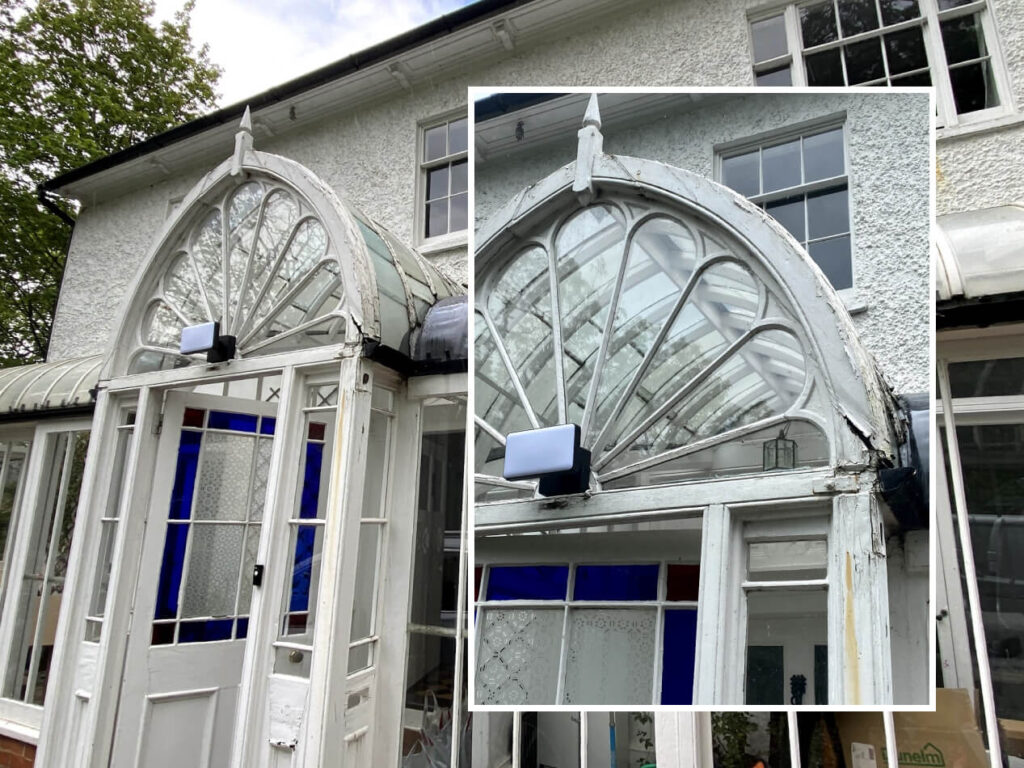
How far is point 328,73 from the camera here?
16.2 feet

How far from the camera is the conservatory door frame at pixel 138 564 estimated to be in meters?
2.48

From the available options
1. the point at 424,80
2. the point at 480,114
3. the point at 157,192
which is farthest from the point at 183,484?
the point at 157,192

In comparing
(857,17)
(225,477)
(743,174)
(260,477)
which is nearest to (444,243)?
(260,477)

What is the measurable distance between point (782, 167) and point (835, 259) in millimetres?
205

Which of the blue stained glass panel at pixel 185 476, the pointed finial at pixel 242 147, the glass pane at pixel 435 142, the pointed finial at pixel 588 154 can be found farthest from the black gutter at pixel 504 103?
the glass pane at pixel 435 142

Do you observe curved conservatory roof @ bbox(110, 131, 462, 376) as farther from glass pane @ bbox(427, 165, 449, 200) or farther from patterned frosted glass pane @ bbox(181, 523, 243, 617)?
glass pane @ bbox(427, 165, 449, 200)

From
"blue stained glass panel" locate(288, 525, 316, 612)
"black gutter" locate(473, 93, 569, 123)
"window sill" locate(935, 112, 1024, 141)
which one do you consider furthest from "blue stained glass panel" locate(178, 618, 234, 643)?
"window sill" locate(935, 112, 1024, 141)

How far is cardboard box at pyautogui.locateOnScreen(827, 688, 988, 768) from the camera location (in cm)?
148

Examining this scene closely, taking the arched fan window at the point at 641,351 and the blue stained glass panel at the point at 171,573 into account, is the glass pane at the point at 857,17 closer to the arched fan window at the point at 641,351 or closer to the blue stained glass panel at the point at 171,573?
the arched fan window at the point at 641,351

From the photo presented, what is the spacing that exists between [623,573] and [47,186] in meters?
7.36

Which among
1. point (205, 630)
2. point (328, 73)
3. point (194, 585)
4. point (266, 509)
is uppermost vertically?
point (328, 73)

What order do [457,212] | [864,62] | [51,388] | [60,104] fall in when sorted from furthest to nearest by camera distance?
[60,104]
[457,212]
[51,388]
[864,62]

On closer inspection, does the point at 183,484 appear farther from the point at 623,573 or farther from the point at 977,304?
the point at 977,304

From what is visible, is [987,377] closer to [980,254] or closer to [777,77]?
[980,254]
